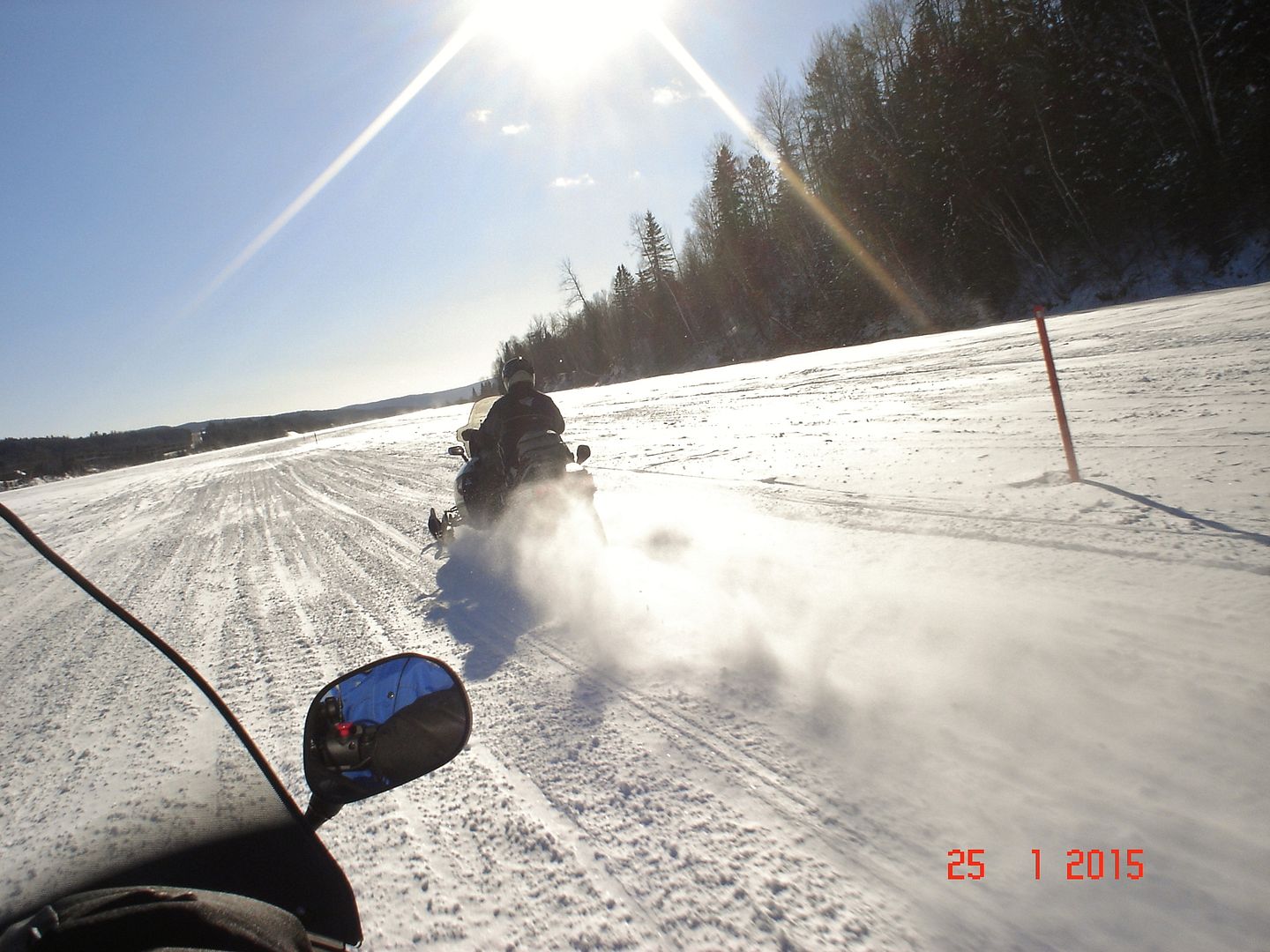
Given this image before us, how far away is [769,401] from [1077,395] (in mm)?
7219

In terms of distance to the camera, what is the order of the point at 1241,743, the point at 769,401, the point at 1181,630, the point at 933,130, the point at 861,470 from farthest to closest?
the point at 933,130 → the point at 769,401 → the point at 861,470 → the point at 1181,630 → the point at 1241,743

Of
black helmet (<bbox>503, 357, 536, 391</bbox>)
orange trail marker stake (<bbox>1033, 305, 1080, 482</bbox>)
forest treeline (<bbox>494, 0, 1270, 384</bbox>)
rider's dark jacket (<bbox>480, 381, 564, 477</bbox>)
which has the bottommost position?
orange trail marker stake (<bbox>1033, 305, 1080, 482</bbox>)

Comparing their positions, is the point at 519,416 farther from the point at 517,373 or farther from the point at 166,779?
the point at 166,779

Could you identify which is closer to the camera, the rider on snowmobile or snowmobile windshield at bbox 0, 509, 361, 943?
snowmobile windshield at bbox 0, 509, 361, 943

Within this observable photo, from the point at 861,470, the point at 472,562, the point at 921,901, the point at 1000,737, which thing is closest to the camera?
the point at 921,901

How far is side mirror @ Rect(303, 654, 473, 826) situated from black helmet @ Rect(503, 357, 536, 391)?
5.24 meters

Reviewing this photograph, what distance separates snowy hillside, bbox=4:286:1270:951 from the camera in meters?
1.90

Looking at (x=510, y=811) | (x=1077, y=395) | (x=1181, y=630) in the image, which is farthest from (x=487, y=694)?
(x=1077, y=395)

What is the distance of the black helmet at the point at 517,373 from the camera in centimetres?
646

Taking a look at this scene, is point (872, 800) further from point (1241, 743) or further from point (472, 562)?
point (472, 562)

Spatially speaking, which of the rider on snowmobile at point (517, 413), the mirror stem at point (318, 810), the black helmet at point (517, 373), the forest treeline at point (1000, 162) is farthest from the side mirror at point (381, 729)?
the forest treeline at point (1000, 162)

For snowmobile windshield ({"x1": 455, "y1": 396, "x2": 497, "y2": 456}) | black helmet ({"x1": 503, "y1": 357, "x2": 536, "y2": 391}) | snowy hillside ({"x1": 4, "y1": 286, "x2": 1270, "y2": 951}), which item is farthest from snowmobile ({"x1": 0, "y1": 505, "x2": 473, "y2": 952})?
snowmobile windshield ({"x1": 455, "y1": 396, "x2": 497, "y2": 456})

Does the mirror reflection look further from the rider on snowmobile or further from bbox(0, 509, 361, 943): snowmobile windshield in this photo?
the rider on snowmobile

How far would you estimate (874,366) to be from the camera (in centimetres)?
1620
